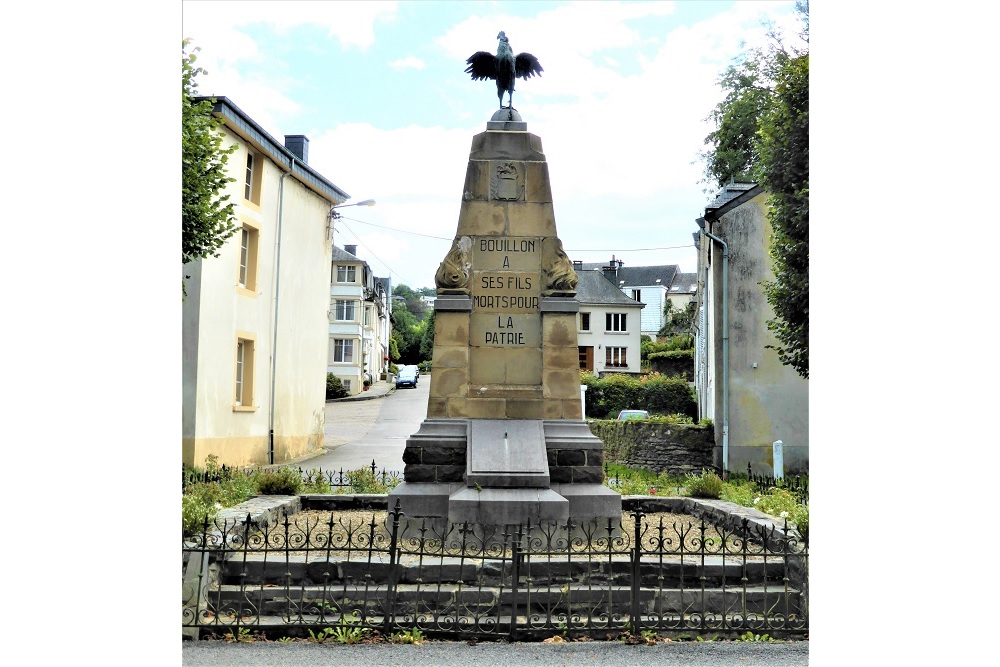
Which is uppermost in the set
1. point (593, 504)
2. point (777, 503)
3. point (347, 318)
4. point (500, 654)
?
point (347, 318)

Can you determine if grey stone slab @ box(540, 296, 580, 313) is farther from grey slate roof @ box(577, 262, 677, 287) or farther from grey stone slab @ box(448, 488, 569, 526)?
grey slate roof @ box(577, 262, 677, 287)

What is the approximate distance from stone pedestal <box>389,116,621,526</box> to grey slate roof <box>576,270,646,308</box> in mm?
38613

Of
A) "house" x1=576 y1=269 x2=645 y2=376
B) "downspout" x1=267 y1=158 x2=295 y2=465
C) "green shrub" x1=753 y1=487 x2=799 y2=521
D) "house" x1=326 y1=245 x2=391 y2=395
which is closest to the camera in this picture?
"green shrub" x1=753 y1=487 x2=799 y2=521

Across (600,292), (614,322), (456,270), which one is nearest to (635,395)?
(614,322)

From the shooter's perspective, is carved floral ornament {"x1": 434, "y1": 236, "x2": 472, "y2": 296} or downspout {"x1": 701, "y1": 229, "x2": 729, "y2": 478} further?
downspout {"x1": 701, "y1": 229, "x2": 729, "y2": 478}

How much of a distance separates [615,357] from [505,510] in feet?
131

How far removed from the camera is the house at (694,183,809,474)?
18.8m

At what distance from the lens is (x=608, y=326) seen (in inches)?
1917

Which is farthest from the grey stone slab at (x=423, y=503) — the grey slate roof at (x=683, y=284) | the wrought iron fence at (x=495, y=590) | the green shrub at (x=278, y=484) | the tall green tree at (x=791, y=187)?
the grey slate roof at (x=683, y=284)

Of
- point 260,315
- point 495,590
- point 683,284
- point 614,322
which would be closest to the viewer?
point 495,590

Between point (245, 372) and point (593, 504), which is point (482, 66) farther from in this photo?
point (245, 372)

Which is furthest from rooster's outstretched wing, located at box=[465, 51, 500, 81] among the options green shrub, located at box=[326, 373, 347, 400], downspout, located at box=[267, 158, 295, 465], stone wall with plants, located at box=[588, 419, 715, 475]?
green shrub, located at box=[326, 373, 347, 400]

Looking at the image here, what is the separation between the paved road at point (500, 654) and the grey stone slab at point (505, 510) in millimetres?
1881
